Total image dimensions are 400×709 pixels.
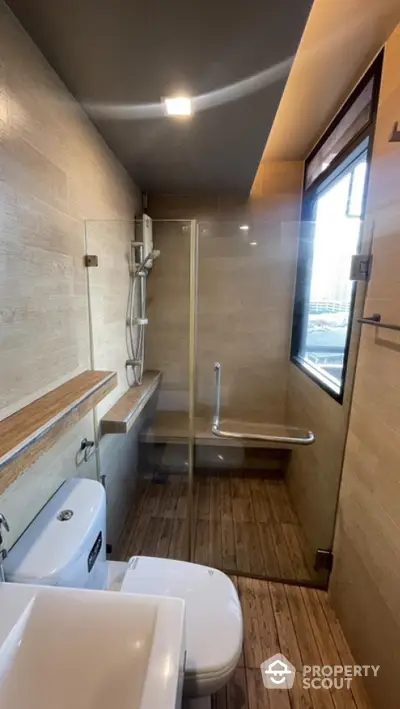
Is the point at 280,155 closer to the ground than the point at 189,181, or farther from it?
farther from it

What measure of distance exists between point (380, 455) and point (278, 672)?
110cm

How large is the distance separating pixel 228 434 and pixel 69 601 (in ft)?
5.93

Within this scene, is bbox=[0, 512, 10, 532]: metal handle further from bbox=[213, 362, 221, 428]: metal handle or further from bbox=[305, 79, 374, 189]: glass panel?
bbox=[305, 79, 374, 189]: glass panel

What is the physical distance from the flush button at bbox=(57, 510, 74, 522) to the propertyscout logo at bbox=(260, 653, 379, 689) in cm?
117

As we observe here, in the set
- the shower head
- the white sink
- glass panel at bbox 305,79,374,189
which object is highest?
glass panel at bbox 305,79,374,189

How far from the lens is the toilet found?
1.02 metres

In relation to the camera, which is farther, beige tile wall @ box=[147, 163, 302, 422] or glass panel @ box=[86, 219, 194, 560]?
beige tile wall @ box=[147, 163, 302, 422]

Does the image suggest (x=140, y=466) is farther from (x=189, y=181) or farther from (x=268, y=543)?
(x=189, y=181)

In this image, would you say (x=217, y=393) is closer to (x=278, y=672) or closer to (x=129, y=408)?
(x=129, y=408)

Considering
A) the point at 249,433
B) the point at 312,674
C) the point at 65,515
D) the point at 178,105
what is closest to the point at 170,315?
the point at 249,433

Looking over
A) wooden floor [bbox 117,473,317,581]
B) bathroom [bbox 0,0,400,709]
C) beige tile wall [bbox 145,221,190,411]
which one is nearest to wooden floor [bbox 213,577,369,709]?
bathroom [bbox 0,0,400,709]

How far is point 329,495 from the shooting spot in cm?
189

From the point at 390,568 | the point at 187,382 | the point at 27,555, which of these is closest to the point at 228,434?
the point at 187,382

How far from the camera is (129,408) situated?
2064 millimetres
